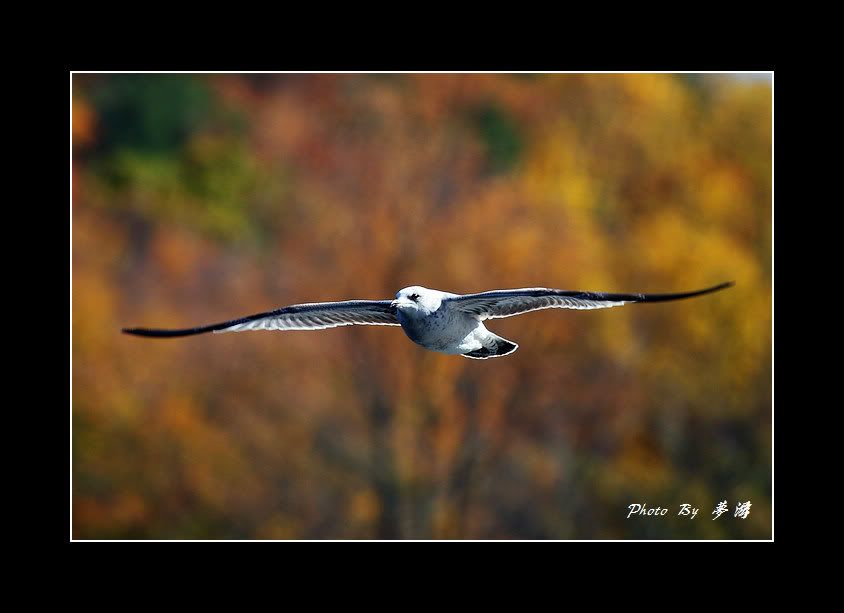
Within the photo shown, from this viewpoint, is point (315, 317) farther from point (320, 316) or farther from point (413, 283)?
point (413, 283)

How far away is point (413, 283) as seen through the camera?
17.0 meters

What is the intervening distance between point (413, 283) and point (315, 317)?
1006cm

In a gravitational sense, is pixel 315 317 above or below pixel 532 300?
below

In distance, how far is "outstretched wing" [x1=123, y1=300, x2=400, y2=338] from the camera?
6684mm

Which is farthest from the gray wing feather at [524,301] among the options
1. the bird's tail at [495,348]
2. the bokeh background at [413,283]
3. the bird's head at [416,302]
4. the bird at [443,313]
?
the bokeh background at [413,283]

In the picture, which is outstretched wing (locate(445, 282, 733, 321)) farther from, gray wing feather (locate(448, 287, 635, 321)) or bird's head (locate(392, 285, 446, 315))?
bird's head (locate(392, 285, 446, 315))

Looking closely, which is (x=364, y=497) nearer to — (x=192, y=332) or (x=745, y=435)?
(x=745, y=435)

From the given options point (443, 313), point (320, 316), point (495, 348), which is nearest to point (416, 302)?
point (443, 313)

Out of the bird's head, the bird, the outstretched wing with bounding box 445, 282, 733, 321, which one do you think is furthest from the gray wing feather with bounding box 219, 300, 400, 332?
the outstretched wing with bounding box 445, 282, 733, 321

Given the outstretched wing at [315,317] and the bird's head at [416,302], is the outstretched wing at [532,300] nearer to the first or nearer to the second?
the bird's head at [416,302]

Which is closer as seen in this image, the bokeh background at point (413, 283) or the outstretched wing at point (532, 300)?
the outstretched wing at point (532, 300)

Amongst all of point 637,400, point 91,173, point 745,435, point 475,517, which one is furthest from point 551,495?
point 91,173

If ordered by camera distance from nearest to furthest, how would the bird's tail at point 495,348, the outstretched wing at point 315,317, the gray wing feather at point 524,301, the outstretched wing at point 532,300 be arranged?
1. the outstretched wing at point 532,300
2. the gray wing feather at point 524,301
3. the outstretched wing at point 315,317
4. the bird's tail at point 495,348

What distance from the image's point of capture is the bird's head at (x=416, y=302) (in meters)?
6.19
